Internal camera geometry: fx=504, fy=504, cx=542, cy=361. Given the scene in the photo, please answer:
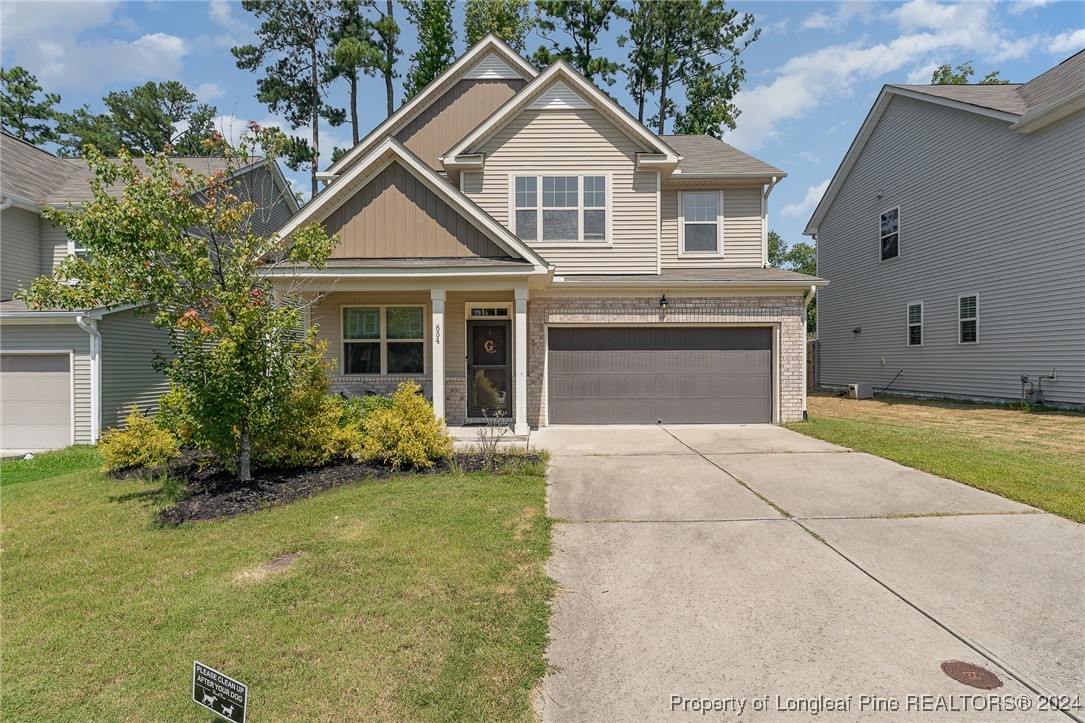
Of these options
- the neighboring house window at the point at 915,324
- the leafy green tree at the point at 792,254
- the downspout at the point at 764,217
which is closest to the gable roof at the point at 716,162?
the downspout at the point at 764,217

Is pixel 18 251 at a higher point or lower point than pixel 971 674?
higher

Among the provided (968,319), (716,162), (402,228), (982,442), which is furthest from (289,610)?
(968,319)

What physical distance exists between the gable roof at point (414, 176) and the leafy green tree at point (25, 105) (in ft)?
103

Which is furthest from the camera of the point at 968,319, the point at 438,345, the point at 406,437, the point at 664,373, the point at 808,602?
the point at 968,319

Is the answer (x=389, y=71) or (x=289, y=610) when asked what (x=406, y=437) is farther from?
(x=389, y=71)

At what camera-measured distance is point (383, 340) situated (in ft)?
38.3

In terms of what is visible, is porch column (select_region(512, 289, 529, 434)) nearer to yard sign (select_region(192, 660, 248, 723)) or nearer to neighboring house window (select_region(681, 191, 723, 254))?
neighboring house window (select_region(681, 191, 723, 254))

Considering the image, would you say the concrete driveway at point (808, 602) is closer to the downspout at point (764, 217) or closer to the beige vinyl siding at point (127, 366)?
the downspout at point (764, 217)

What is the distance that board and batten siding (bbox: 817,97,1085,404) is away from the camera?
12078 mm

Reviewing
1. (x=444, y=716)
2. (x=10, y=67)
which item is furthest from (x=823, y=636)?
(x=10, y=67)

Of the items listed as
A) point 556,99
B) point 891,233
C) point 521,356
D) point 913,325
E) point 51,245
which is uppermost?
point 556,99

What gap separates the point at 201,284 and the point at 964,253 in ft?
61.4

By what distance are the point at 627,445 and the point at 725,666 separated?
20.4 ft

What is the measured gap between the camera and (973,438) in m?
9.38
